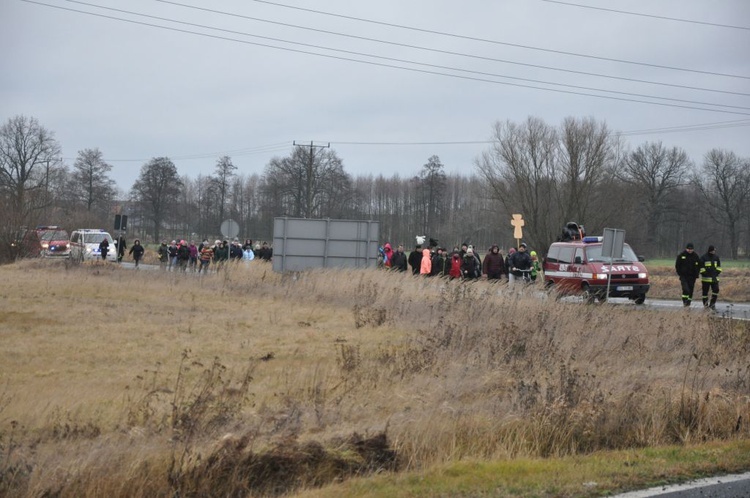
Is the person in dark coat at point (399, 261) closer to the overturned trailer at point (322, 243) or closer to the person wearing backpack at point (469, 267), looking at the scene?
the overturned trailer at point (322, 243)

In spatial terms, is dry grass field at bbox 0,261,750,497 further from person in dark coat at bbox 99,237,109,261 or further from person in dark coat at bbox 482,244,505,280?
person in dark coat at bbox 99,237,109,261

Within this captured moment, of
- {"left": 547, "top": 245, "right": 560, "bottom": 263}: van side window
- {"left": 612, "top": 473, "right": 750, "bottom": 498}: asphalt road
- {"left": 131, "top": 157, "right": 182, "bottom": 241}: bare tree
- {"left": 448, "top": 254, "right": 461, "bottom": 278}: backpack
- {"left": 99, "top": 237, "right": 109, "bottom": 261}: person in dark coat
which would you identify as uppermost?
{"left": 131, "top": 157, "right": 182, "bottom": 241}: bare tree

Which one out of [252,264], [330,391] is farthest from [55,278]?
[330,391]

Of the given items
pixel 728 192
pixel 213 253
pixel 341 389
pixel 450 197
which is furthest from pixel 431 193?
pixel 341 389

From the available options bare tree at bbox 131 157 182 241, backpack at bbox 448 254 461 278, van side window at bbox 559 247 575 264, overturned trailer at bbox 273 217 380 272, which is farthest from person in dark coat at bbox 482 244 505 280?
bare tree at bbox 131 157 182 241

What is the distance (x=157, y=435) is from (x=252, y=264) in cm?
2241

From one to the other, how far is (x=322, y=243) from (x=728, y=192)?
186ft

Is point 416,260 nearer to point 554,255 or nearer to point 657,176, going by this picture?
point 554,255

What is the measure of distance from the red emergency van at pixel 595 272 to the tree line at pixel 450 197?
1251 inches

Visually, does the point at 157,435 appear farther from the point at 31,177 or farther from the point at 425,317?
the point at 31,177

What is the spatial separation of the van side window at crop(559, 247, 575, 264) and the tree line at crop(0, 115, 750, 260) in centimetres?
3152

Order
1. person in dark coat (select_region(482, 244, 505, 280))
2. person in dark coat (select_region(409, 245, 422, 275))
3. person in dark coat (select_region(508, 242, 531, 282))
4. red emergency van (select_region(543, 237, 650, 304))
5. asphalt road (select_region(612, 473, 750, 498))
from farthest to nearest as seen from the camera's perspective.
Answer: person in dark coat (select_region(409, 245, 422, 275)), person in dark coat (select_region(508, 242, 531, 282)), person in dark coat (select_region(482, 244, 505, 280)), red emergency van (select_region(543, 237, 650, 304)), asphalt road (select_region(612, 473, 750, 498))

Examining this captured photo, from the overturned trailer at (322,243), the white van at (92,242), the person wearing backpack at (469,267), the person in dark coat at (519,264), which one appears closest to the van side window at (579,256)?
the person in dark coat at (519,264)

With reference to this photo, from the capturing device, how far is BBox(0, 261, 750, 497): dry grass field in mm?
6785
